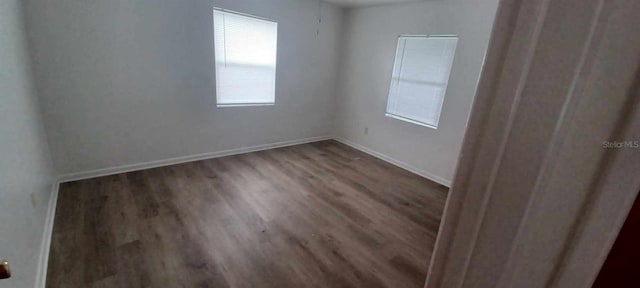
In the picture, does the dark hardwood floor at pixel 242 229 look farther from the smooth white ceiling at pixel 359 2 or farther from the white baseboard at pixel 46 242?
the smooth white ceiling at pixel 359 2

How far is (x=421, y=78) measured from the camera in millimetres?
3635

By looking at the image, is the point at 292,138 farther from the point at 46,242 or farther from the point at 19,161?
the point at 19,161

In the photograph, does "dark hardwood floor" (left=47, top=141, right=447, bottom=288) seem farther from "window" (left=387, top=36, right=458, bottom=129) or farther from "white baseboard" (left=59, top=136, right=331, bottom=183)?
"window" (left=387, top=36, right=458, bottom=129)

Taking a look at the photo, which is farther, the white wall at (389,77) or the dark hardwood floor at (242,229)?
the white wall at (389,77)

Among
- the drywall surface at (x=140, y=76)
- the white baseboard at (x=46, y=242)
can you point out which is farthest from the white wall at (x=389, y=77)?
the white baseboard at (x=46, y=242)

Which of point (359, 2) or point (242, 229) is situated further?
point (359, 2)

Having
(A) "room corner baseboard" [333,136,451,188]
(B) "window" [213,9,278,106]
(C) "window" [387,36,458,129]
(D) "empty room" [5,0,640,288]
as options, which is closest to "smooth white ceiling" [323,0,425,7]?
(D) "empty room" [5,0,640,288]

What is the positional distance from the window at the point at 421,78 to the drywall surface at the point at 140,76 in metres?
1.54

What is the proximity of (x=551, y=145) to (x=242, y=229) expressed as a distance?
232 centimetres

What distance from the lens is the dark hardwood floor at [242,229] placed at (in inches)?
70.8

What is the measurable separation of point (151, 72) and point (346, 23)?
10.2 ft

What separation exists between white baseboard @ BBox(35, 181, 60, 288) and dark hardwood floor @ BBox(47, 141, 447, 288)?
0.04 metres

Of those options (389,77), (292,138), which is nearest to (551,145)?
(389,77)

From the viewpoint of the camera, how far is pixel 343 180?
3.39 metres
